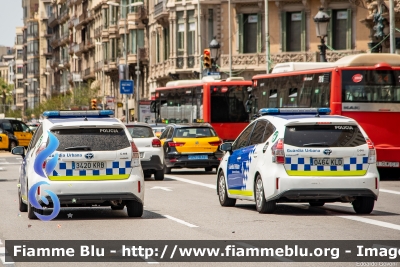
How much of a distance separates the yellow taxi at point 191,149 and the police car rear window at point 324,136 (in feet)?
52.2

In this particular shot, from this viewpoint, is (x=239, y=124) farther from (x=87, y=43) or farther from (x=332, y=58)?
(x=87, y=43)

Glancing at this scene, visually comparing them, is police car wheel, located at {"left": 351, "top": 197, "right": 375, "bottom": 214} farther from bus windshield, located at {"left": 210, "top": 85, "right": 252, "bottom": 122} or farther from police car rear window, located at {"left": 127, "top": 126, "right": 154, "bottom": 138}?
bus windshield, located at {"left": 210, "top": 85, "right": 252, "bottom": 122}

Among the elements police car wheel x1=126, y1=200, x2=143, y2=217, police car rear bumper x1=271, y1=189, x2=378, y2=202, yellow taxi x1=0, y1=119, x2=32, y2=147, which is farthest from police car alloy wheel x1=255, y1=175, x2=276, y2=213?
yellow taxi x1=0, y1=119, x2=32, y2=147

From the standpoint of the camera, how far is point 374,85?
1171 inches

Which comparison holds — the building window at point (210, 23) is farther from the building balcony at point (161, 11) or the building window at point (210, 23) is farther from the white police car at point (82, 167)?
the white police car at point (82, 167)

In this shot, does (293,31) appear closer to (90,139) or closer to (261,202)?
(261,202)

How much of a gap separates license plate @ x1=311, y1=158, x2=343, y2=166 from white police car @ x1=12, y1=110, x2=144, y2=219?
2722 millimetres

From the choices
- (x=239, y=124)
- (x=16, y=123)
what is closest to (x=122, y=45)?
→ (x=16, y=123)

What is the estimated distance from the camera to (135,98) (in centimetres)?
9175

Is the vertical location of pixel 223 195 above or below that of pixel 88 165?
below

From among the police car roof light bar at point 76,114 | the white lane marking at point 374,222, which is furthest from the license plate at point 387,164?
the white lane marking at point 374,222

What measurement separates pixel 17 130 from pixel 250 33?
15274 mm

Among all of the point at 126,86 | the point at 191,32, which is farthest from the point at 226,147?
the point at 126,86

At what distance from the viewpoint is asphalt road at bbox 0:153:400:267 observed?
14312 millimetres
